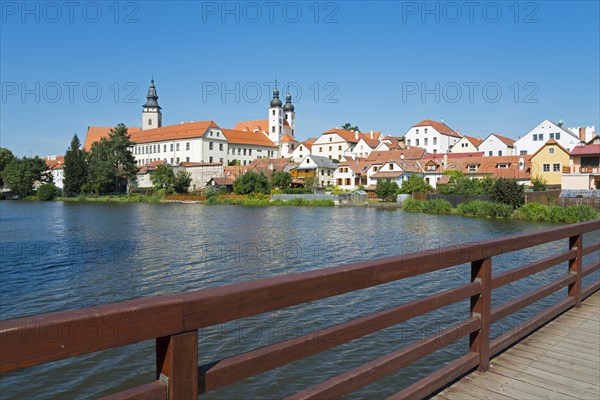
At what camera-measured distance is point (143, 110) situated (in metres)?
122

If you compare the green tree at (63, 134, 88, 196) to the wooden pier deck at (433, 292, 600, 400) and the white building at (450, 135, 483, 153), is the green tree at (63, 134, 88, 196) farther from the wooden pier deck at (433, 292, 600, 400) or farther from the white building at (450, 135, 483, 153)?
Answer: the wooden pier deck at (433, 292, 600, 400)

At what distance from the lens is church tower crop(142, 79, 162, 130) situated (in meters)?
121

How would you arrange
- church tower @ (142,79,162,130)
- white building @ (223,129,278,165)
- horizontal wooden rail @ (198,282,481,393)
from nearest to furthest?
1. horizontal wooden rail @ (198,282,481,393)
2. white building @ (223,129,278,165)
3. church tower @ (142,79,162,130)

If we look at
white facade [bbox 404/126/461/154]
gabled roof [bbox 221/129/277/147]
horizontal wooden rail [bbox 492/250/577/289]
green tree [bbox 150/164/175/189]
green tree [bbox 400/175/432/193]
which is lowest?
horizontal wooden rail [bbox 492/250/577/289]

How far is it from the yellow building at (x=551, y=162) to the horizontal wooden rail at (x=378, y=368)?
2363 inches

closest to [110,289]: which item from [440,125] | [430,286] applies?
[430,286]

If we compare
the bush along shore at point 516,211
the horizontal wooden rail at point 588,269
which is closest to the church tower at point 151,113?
the bush along shore at point 516,211

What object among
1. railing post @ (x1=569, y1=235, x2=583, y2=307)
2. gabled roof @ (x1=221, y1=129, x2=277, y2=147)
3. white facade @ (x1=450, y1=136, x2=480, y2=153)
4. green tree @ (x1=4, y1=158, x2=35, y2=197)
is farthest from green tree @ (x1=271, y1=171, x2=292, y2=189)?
railing post @ (x1=569, y1=235, x2=583, y2=307)

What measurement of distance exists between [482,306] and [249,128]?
133208 mm

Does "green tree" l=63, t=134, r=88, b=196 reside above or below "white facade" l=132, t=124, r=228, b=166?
below

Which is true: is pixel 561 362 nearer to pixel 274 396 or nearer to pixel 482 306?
pixel 482 306

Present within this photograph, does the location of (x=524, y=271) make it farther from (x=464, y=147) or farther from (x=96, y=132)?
(x=96, y=132)

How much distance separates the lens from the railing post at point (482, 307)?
3889 mm

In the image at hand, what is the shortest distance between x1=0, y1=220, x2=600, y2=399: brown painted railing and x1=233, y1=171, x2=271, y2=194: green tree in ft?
218
